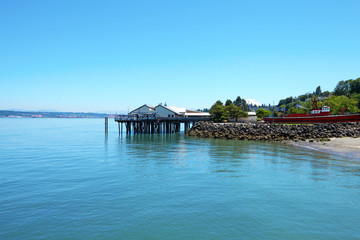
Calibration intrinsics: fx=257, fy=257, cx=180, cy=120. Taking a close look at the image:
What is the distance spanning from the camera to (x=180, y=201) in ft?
49.0

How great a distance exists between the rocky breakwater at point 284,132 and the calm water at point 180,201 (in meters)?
24.8

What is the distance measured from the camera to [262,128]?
5778 cm

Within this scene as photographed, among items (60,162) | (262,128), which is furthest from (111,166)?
(262,128)

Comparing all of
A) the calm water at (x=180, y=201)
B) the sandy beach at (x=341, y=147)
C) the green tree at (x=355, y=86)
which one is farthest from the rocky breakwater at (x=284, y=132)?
the green tree at (x=355, y=86)

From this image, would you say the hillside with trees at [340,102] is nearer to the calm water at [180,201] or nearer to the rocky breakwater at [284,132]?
the rocky breakwater at [284,132]

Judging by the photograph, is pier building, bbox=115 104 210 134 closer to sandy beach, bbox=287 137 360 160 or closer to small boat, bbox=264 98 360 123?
small boat, bbox=264 98 360 123

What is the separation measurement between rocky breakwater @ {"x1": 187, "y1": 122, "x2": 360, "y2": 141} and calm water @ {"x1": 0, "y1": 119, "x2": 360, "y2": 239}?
975 inches

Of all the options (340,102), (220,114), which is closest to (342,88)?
(340,102)

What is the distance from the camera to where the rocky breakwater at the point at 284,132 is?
159ft

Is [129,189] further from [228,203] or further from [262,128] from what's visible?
[262,128]

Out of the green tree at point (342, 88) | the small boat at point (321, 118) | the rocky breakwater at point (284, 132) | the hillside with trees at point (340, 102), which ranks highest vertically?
the green tree at point (342, 88)

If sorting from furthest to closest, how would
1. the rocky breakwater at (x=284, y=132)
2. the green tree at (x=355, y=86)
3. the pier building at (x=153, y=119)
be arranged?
the green tree at (x=355, y=86) → the pier building at (x=153, y=119) → the rocky breakwater at (x=284, y=132)

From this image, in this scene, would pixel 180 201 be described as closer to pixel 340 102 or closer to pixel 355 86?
pixel 340 102

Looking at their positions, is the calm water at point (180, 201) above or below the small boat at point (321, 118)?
below
